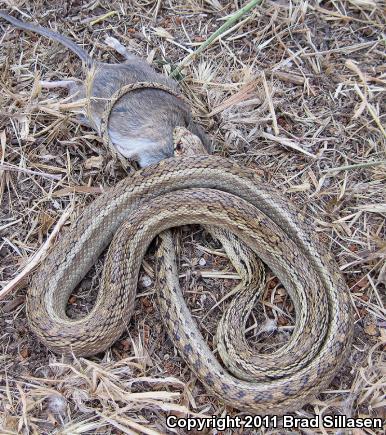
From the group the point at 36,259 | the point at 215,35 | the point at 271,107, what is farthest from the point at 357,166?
the point at 36,259

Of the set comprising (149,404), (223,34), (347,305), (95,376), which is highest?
(223,34)

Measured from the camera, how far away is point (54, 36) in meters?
5.64

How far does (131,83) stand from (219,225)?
66.7 inches

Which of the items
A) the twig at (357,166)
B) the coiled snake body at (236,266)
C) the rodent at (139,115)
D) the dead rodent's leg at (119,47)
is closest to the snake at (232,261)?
the coiled snake body at (236,266)

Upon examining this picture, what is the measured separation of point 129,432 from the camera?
398 cm

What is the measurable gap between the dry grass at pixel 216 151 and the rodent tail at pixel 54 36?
172 mm

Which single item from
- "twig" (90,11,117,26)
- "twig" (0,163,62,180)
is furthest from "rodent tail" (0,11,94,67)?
"twig" (0,163,62,180)

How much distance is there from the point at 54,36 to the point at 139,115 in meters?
1.35

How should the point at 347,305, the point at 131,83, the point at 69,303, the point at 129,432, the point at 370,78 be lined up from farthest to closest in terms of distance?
the point at 370,78 < the point at 131,83 < the point at 69,303 < the point at 347,305 < the point at 129,432

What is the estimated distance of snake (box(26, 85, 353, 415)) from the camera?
422cm

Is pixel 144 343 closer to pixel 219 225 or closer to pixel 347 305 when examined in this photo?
pixel 219 225

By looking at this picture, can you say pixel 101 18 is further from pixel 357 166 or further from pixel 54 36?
pixel 357 166

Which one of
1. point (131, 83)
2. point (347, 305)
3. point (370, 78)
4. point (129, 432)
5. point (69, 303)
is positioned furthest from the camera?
point (370, 78)

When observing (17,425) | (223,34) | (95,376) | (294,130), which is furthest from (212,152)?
(17,425)
